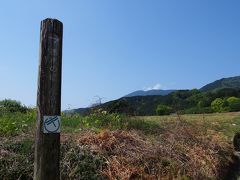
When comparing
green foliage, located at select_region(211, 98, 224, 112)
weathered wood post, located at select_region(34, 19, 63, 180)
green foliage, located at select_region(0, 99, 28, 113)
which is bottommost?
weathered wood post, located at select_region(34, 19, 63, 180)

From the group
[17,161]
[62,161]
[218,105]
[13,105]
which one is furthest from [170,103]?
[17,161]

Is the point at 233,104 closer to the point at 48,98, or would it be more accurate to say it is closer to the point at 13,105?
the point at 13,105

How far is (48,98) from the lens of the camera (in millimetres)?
A: 4551

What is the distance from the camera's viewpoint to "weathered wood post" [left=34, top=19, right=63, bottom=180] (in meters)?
4.54

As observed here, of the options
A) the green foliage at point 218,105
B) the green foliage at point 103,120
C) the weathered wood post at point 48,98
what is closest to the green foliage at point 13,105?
the green foliage at point 103,120

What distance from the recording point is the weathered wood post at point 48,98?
4535 mm

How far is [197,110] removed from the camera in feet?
76.5

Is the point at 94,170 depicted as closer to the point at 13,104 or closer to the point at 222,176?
the point at 222,176

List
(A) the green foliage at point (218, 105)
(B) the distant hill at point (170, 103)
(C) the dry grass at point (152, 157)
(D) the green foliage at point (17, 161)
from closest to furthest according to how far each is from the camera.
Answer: (D) the green foliage at point (17, 161) → (C) the dry grass at point (152, 157) → (B) the distant hill at point (170, 103) → (A) the green foliage at point (218, 105)

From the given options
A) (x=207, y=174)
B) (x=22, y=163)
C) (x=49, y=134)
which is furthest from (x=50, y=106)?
(x=207, y=174)

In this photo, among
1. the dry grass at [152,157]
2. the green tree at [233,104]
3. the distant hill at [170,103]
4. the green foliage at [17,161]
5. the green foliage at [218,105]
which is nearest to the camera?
the green foliage at [17,161]

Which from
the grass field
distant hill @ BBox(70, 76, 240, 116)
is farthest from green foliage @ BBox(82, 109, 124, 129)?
distant hill @ BBox(70, 76, 240, 116)

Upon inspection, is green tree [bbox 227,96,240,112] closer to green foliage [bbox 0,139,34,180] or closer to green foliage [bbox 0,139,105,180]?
green foliage [bbox 0,139,105,180]

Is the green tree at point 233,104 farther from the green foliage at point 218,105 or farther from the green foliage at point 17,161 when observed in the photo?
the green foliage at point 17,161
